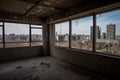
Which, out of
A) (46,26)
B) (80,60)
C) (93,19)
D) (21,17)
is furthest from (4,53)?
(93,19)

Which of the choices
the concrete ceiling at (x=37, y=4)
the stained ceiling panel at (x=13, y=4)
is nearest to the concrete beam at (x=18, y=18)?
the concrete ceiling at (x=37, y=4)

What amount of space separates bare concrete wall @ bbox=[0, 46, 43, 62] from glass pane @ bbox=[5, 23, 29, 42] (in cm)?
61

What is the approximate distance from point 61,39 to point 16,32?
2.91m

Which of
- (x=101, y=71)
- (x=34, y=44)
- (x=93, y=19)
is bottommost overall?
(x=101, y=71)

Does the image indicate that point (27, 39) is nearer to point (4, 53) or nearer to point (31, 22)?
point (31, 22)

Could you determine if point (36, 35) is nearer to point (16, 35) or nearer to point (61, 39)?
point (16, 35)

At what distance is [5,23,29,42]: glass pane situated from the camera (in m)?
5.52

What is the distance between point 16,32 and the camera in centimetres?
584

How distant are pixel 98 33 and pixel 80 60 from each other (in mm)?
1459

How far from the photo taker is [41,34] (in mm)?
6750

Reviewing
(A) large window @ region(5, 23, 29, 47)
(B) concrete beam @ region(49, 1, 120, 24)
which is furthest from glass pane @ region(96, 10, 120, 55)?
(A) large window @ region(5, 23, 29, 47)

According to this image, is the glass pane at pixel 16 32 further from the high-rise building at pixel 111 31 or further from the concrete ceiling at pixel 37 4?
the high-rise building at pixel 111 31

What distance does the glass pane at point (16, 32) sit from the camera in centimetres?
552

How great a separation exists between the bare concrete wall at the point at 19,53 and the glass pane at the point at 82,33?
2.80m
